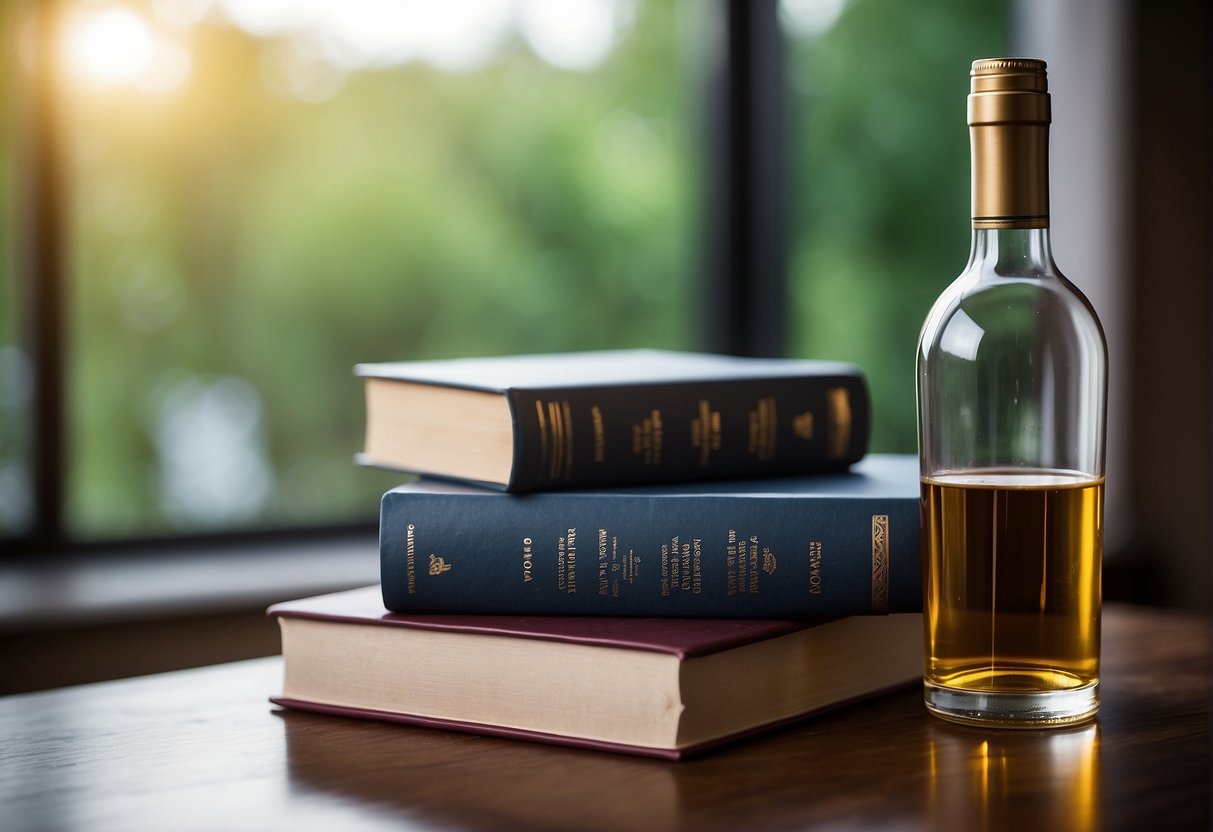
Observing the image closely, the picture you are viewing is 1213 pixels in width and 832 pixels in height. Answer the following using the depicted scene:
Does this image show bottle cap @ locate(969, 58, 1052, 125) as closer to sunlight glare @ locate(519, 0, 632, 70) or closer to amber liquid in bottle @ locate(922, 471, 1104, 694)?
amber liquid in bottle @ locate(922, 471, 1104, 694)

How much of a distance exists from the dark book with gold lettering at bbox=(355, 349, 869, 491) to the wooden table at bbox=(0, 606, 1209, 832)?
134mm

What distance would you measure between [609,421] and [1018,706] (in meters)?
0.23

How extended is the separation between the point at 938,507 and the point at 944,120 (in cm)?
194

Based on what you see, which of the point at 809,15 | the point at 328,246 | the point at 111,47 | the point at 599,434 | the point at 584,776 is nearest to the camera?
the point at 584,776

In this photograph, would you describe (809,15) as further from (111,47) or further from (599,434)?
(599,434)

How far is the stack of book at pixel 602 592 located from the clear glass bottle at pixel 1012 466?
4cm

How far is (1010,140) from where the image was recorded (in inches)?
22.1

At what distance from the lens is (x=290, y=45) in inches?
76.8

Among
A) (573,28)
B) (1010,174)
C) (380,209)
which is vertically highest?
(573,28)

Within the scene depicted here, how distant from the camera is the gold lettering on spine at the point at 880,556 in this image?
614 mm

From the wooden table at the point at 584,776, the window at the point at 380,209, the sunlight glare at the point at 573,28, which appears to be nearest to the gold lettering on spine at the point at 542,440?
the wooden table at the point at 584,776

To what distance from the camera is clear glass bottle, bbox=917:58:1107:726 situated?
578 mm

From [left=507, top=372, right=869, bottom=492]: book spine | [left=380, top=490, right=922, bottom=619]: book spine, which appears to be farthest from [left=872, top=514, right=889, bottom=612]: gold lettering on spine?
[left=507, top=372, right=869, bottom=492]: book spine

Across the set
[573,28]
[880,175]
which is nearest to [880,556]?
[573,28]
